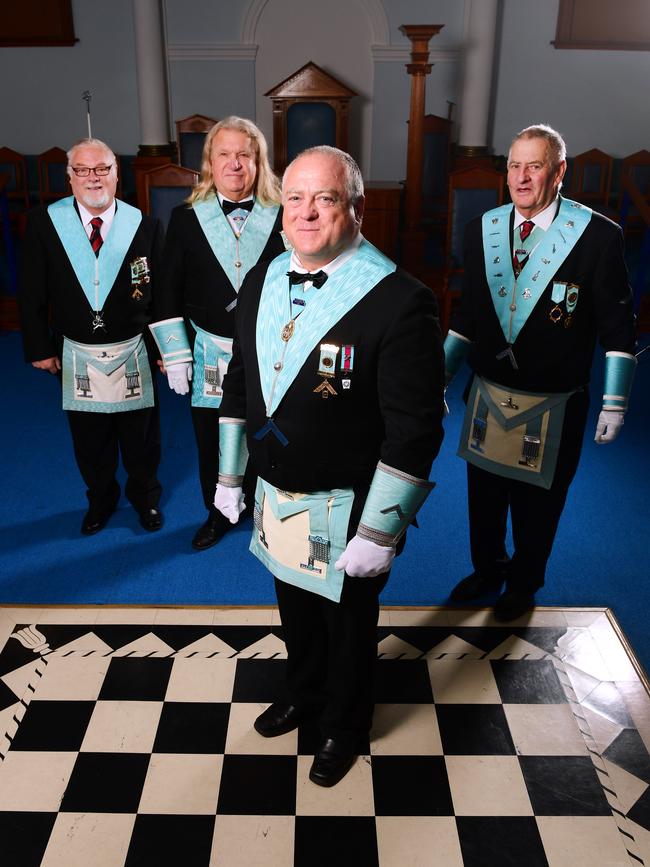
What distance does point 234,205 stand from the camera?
9.21 ft

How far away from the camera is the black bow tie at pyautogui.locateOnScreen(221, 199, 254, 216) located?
2809 millimetres

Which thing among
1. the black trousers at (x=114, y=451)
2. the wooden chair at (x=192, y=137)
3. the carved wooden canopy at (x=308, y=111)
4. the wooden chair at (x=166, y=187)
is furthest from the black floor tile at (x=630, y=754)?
the wooden chair at (x=192, y=137)

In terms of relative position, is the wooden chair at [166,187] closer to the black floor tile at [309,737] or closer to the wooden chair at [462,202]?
the wooden chair at [462,202]

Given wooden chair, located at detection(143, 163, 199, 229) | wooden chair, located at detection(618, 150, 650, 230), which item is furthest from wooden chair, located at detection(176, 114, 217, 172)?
wooden chair, located at detection(618, 150, 650, 230)

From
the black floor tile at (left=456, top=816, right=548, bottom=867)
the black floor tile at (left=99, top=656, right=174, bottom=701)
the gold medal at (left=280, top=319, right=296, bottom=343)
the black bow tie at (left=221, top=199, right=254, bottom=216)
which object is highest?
the black bow tie at (left=221, top=199, right=254, bottom=216)

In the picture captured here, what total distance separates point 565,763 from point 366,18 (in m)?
7.00

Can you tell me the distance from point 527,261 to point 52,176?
645cm

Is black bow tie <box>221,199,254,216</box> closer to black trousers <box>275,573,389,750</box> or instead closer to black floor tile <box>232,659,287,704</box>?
black trousers <box>275,573,389,750</box>

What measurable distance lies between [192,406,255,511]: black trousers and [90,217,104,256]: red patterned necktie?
64 cm

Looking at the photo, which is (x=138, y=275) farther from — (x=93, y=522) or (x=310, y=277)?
(x=310, y=277)

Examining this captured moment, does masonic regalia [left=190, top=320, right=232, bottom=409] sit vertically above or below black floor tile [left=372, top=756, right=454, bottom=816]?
above

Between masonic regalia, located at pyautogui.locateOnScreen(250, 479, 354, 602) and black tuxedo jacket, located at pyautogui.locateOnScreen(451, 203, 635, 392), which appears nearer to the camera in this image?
masonic regalia, located at pyautogui.locateOnScreen(250, 479, 354, 602)

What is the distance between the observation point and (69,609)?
271cm

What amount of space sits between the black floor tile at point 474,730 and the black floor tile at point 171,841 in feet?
2.14
